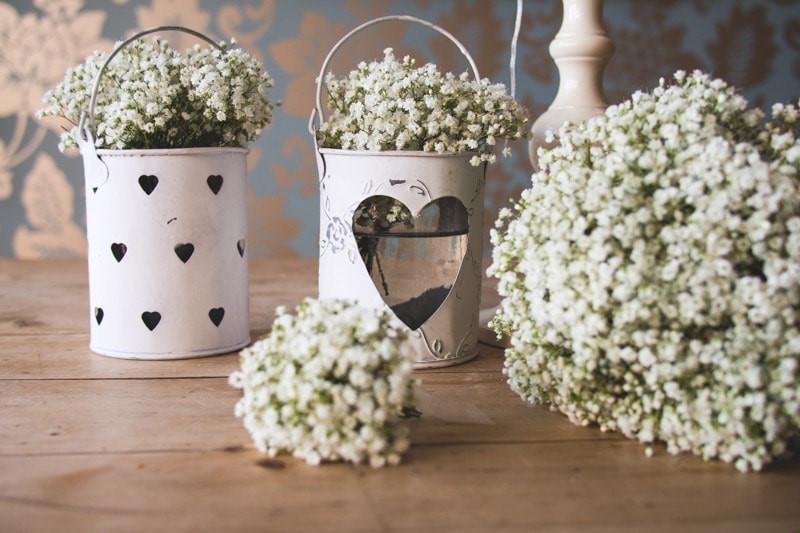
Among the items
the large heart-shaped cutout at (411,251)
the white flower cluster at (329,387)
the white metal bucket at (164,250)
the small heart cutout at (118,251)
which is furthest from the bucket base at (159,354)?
the white flower cluster at (329,387)

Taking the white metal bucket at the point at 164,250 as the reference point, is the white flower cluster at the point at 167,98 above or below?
above

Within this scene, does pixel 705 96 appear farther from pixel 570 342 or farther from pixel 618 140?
pixel 570 342

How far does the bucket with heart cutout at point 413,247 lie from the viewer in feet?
3.62

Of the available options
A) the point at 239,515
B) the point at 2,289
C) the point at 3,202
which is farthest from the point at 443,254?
the point at 3,202

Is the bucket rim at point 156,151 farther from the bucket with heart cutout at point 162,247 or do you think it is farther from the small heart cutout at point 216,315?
the small heart cutout at point 216,315

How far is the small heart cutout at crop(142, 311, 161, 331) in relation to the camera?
3.68 feet

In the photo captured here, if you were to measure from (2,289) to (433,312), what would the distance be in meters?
1.00

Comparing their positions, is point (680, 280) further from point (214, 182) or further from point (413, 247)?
point (214, 182)

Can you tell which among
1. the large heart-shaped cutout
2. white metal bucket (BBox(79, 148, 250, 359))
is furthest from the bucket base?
the large heart-shaped cutout

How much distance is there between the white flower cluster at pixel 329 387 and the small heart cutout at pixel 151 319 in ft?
1.16

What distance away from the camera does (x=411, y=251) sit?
1.13 m

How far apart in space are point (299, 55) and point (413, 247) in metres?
1.37

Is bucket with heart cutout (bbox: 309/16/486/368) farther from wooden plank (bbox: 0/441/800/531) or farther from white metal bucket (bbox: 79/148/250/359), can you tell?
wooden plank (bbox: 0/441/800/531)

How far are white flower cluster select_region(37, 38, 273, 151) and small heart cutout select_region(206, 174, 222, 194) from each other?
50 mm
